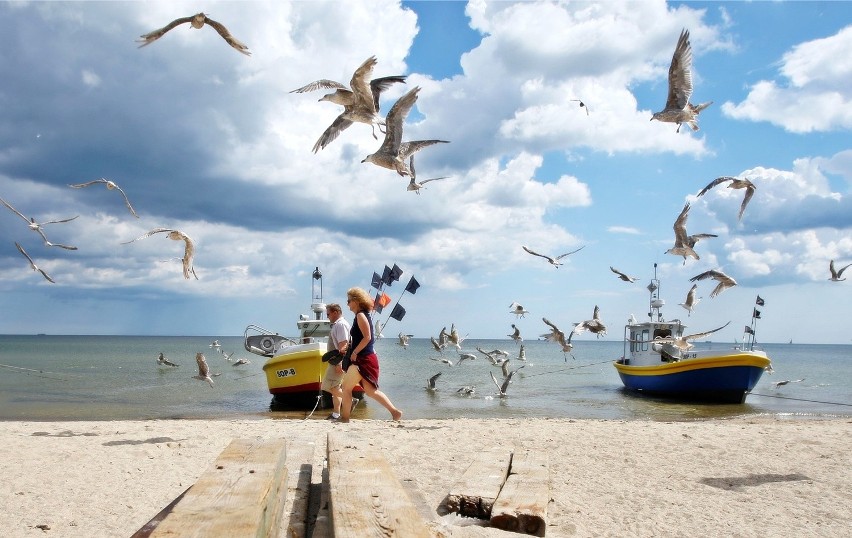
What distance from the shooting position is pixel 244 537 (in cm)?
266

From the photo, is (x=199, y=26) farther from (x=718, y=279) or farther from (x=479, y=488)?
(x=718, y=279)

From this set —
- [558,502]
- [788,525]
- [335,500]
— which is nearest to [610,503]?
[558,502]

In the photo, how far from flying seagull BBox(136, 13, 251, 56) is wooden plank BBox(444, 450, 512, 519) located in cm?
530

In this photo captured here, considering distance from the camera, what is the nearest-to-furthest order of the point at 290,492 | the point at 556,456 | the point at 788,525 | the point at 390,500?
the point at 390,500 → the point at 290,492 → the point at 788,525 → the point at 556,456

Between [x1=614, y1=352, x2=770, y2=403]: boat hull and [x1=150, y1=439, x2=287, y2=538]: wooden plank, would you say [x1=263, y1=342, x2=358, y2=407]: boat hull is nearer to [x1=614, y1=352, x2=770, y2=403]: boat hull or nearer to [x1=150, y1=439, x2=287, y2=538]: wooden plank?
[x1=614, y1=352, x2=770, y2=403]: boat hull

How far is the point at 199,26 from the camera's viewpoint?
741cm

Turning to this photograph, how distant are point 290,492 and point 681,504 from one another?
3.45m

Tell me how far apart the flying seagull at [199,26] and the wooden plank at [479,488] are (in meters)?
5.30

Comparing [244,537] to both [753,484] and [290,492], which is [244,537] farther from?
[753,484]

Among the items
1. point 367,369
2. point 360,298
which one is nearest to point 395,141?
point 360,298

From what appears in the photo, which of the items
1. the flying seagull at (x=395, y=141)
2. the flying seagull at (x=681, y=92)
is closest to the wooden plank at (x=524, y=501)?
the flying seagull at (x=395, y=141)

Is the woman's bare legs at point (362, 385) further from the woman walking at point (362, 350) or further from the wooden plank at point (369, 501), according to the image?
the wooden plank at point (369, 501)

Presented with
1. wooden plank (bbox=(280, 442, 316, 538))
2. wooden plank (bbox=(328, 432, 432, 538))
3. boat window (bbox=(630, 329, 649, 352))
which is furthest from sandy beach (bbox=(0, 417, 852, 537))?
boat window (bbox=(630, 329, 649, 352))

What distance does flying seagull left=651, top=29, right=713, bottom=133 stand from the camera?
38.7 feet
